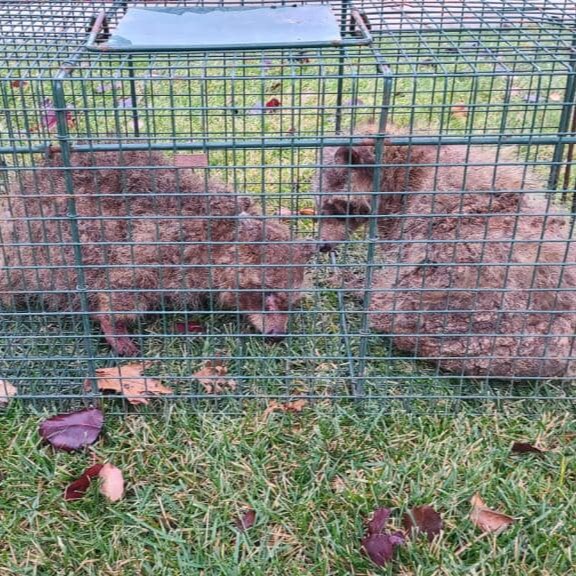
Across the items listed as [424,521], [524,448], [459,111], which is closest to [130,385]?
[424,521]

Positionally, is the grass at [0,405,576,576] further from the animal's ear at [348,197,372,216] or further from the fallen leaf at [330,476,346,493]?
the animal's ear at [348,197,372,216]

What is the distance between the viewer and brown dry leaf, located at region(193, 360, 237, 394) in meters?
3.09

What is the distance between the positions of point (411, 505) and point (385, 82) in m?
1.51

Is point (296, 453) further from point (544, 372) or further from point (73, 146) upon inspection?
point (73, 146)

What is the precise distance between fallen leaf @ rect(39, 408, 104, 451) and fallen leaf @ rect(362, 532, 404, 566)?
1.17 metres

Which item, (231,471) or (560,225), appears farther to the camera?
(560,225)

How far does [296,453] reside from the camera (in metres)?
2.84

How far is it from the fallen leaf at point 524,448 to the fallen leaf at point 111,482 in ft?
4.99

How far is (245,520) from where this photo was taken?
8.32 feet

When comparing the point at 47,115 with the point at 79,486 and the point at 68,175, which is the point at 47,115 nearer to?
the point at 68,175

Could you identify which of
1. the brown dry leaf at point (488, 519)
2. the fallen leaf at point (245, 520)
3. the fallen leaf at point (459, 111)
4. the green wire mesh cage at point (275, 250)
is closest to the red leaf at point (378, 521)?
the brown dry leaf at point (488, 519)

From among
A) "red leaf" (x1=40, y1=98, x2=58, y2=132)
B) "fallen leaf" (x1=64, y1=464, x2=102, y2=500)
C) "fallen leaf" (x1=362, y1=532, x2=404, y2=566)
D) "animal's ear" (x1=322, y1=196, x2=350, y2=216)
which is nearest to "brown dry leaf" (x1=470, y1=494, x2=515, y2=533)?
"fallen leaf" (x1=362, y1=532, x2=404, y2=566)

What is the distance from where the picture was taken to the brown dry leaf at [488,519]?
2496 millimetres

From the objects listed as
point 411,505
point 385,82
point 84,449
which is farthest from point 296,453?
point 385,82
